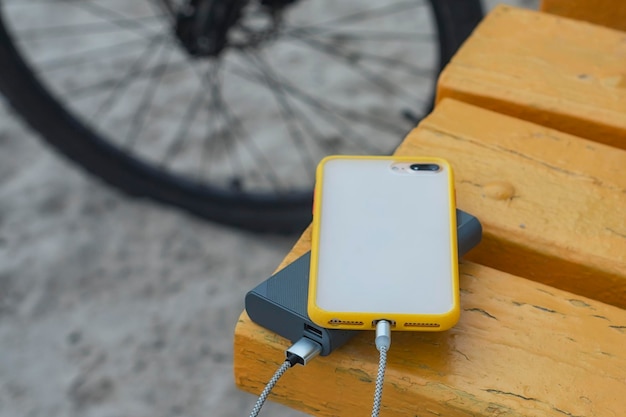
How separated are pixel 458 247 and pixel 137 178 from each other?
105 cm

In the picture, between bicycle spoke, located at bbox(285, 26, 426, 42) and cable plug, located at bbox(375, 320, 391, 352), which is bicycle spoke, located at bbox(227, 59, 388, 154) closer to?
bicycle spoke, located at bbox(285, 26, 426, 42)

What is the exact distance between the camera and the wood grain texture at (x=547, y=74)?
2.54ft

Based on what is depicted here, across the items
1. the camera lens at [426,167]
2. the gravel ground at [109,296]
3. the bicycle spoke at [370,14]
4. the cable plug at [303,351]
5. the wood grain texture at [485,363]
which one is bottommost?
the gravel ground at [109,296]

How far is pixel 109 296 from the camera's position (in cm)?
147

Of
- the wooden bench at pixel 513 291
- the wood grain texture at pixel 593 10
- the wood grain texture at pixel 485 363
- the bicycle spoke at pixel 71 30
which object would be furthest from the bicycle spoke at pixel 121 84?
the wood grain texture at pixel 485 363

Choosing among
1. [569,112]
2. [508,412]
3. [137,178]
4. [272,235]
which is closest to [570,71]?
[569,112]

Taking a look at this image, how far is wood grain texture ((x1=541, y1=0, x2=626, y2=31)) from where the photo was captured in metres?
0.97

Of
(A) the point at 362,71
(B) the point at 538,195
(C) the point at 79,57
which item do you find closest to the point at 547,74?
(B) the point at 538,195

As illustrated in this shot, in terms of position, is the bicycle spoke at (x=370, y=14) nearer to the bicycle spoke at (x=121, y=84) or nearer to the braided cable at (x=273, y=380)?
the bicycle spoke at (x=121, y=84)

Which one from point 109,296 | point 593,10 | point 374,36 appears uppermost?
point 593,10

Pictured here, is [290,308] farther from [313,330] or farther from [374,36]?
[374,36]

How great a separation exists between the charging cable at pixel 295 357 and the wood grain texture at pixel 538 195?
18 cm

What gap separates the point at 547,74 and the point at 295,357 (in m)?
0.43

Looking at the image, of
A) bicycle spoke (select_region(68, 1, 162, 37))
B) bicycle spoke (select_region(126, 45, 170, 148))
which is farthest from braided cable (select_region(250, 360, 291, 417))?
bicycle spoke (select_region(68, 1, 162, 37))
